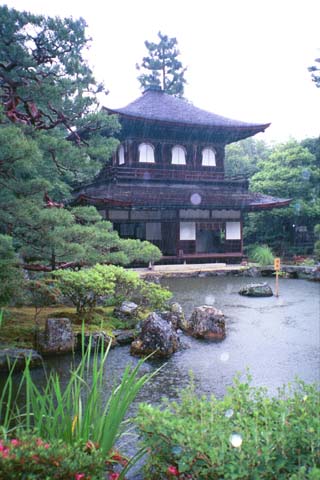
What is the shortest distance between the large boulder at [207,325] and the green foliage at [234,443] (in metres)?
6.22

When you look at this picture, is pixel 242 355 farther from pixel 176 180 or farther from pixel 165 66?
pixel 165 66

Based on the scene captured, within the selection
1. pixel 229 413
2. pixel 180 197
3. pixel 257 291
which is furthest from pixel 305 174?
pixel 229 413

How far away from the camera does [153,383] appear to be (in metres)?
6.23

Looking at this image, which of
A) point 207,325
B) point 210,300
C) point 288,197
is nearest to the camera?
point 207,325

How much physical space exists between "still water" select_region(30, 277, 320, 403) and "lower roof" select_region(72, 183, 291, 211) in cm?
729

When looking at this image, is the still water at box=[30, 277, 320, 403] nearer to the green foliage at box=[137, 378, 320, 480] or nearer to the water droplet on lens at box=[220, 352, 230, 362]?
the water droplet on lens at box=[220, 352, 230, 362]

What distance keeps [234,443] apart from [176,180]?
21.1 m

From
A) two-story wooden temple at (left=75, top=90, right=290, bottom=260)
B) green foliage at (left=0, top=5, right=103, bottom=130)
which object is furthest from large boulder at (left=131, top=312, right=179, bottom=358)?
two-story wooden temple at (left=75, top=90, right=290, bottom=260)

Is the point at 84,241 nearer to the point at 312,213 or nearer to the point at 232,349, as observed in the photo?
the point at 232,349

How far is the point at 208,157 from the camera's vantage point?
2466 cm

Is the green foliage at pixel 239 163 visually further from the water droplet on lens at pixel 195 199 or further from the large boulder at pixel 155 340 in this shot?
the large boulder at pixel 155 340

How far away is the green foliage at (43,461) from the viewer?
2.24 metres

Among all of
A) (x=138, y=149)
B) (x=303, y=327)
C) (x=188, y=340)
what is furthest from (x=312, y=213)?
(x=188, y=340)

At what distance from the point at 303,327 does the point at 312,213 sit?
57.7ft
